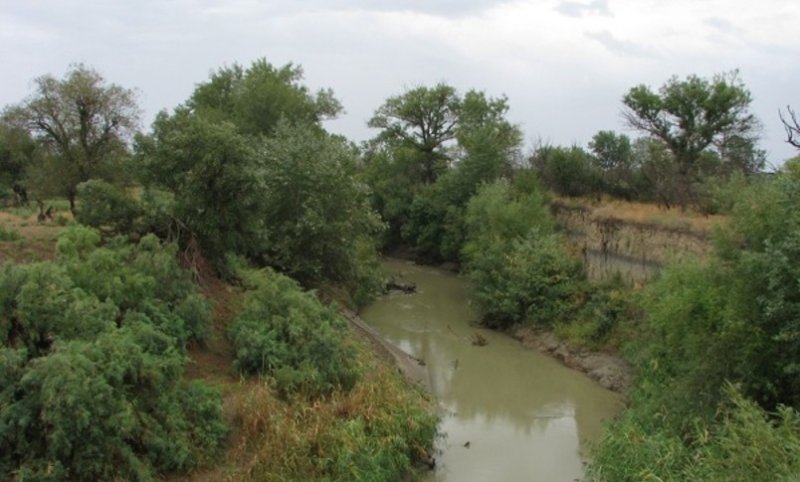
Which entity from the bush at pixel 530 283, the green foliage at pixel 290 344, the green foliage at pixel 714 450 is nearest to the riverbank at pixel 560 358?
the bush at pixel 530 283

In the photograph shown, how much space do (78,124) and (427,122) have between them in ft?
103

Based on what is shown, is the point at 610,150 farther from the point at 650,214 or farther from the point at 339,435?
the point at 339,435

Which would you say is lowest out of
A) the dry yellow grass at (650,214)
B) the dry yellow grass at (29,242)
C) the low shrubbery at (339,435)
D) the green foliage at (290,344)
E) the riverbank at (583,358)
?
the riverbank at (583,358)

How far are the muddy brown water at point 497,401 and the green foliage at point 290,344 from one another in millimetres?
3176

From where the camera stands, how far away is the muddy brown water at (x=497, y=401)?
16938 millimetres

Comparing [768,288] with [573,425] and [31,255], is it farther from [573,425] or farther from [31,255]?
[31,255]

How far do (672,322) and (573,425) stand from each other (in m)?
5.60

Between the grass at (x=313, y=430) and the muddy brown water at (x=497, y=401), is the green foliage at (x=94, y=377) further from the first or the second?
the muddy brown water at (x=497, y=401)

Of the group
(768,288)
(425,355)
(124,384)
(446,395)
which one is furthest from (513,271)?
(124,384)

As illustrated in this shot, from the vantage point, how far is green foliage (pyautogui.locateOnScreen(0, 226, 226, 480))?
11.3 metres

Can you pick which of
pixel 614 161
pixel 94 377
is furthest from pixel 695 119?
pixel 94 377

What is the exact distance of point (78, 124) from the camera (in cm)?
2350

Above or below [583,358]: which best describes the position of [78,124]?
above

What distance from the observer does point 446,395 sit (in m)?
22.1
